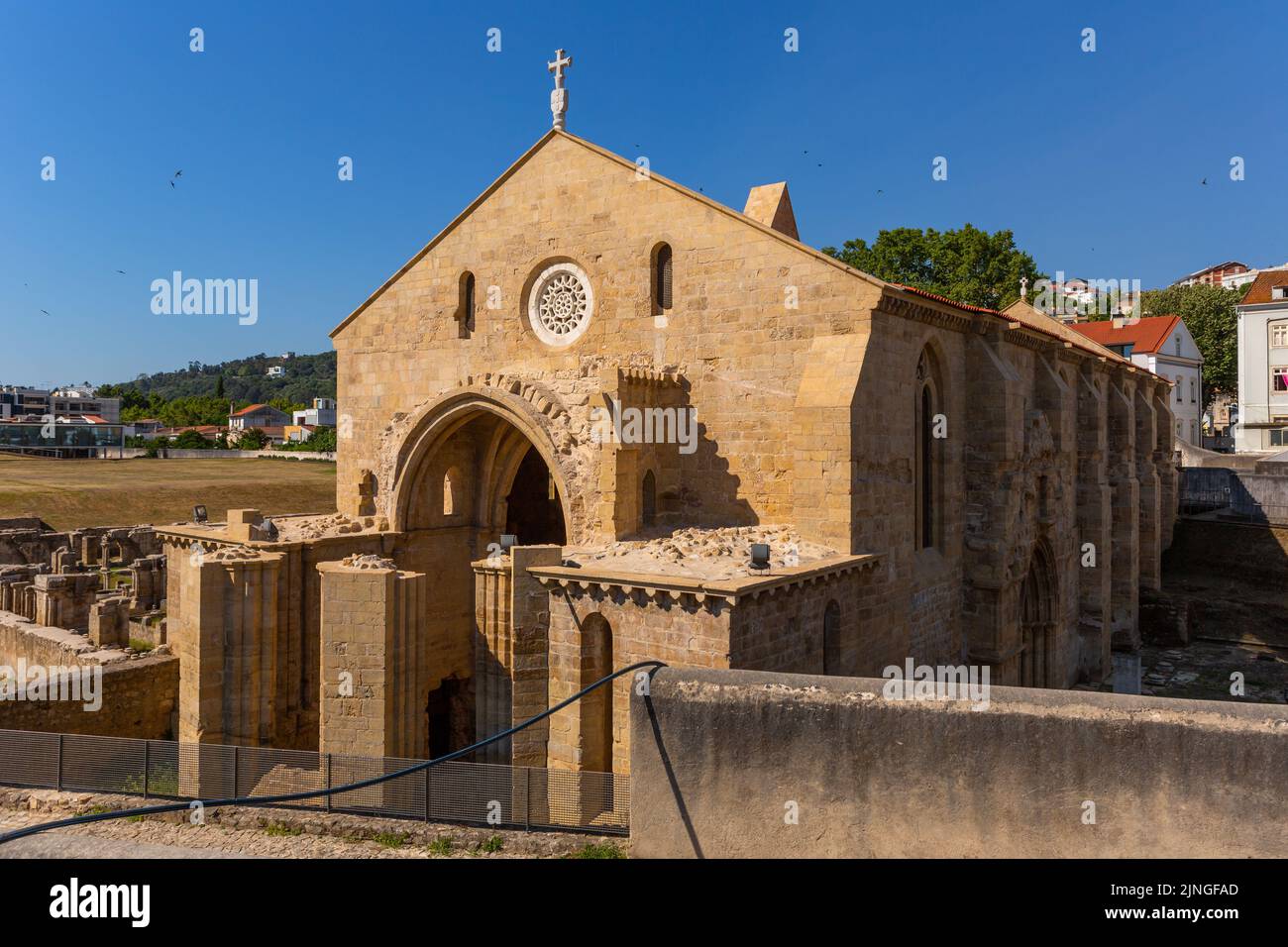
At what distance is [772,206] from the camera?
20984 millimetres

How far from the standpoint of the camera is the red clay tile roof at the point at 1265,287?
4750cm

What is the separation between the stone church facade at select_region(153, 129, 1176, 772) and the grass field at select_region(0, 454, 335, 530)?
29.3m

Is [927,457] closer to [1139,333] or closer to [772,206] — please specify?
[772,206]

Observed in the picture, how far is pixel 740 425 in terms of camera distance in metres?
15.5

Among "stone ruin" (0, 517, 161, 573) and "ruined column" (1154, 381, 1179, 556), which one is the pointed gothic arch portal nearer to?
"stone ruin" (0, 517, 161, 573)

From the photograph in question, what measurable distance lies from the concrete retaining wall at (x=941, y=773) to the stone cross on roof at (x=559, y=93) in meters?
14.0

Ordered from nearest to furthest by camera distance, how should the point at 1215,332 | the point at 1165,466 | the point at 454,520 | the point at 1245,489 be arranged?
the point at 454,520
the point at 1165,466
the point at 1245,489
the point at 1215,332

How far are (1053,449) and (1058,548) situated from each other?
2461 mm

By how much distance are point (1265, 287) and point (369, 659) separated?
2123 inches

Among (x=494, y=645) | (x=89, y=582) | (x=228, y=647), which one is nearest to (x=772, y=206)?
(x=494, y=645)

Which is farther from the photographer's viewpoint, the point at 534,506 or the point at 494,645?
the point at 534,506

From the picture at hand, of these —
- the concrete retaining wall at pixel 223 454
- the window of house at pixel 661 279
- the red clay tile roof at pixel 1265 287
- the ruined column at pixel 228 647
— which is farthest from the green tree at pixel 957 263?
the concrete retaining wall at pixel 223 454
